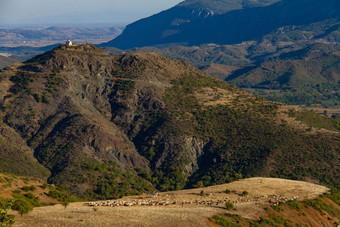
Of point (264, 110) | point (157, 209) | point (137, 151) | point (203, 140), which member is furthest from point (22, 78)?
point (157, 209)

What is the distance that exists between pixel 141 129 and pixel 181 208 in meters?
78.0

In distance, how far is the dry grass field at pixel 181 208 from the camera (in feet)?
153

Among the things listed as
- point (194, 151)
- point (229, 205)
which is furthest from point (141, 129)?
point (229, 205)

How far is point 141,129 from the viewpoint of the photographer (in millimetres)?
134250

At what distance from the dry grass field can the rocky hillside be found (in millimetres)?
22832

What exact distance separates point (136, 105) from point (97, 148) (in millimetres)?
29739

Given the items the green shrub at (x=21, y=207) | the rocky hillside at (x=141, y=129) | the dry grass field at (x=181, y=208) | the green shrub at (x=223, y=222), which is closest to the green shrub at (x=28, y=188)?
the dry grass field at (x=181, y=208)

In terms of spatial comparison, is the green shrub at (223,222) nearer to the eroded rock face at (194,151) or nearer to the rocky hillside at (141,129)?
the rocky hillside at (141,129)

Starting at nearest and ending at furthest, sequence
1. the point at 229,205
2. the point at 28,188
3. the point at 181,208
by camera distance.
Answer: the point at 181,208, the point at 229,205, the point at 28,188

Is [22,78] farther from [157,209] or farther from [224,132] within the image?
[157,209]

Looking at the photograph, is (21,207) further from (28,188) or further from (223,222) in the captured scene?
(223,222)

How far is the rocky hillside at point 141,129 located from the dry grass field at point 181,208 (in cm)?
2283

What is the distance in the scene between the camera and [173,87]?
14962cm

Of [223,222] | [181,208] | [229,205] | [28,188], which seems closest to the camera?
[223,222]
